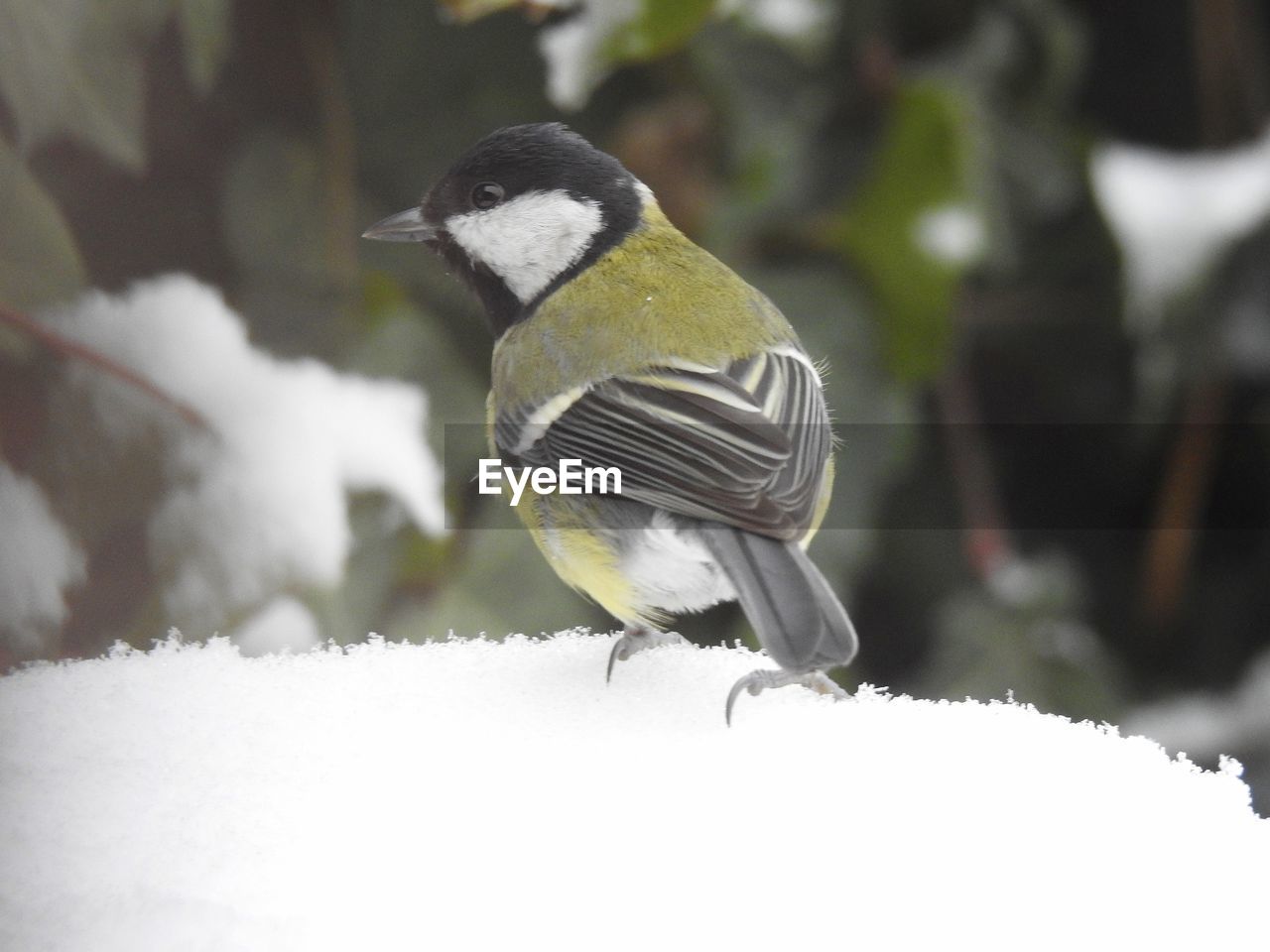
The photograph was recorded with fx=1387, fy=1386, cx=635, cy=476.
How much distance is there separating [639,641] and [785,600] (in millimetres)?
123

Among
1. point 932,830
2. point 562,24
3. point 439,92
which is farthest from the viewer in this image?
point 439,92

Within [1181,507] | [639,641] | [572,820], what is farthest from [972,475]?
[572,820]

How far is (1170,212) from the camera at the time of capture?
2.69ft

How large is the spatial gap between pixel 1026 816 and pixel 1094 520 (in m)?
0.47

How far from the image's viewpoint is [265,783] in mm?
471

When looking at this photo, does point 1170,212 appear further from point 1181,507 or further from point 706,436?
point 706,436

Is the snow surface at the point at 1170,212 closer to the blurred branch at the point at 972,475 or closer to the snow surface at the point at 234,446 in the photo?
the blurred branch at the point at 972,475

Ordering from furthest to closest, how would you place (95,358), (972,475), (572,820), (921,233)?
1. (972,475)
2. (921,233)
3. (95,358)
4. (572,820)

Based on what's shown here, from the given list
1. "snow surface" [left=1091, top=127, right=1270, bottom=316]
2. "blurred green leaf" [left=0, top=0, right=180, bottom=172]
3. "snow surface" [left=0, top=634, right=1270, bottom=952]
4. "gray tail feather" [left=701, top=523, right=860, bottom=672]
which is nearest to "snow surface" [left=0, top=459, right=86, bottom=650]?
"snow surface" [left=0, top=634, right=1270, bottom=952]

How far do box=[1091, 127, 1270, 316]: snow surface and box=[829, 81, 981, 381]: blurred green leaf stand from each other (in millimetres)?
100

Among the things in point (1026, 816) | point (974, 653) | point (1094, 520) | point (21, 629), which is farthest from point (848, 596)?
point (21, 629)

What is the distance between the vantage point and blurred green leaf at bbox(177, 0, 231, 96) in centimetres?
61

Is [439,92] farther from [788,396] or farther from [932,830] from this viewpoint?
[932,830]

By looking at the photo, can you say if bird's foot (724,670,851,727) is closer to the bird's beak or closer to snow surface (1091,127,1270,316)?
the bird's beak
